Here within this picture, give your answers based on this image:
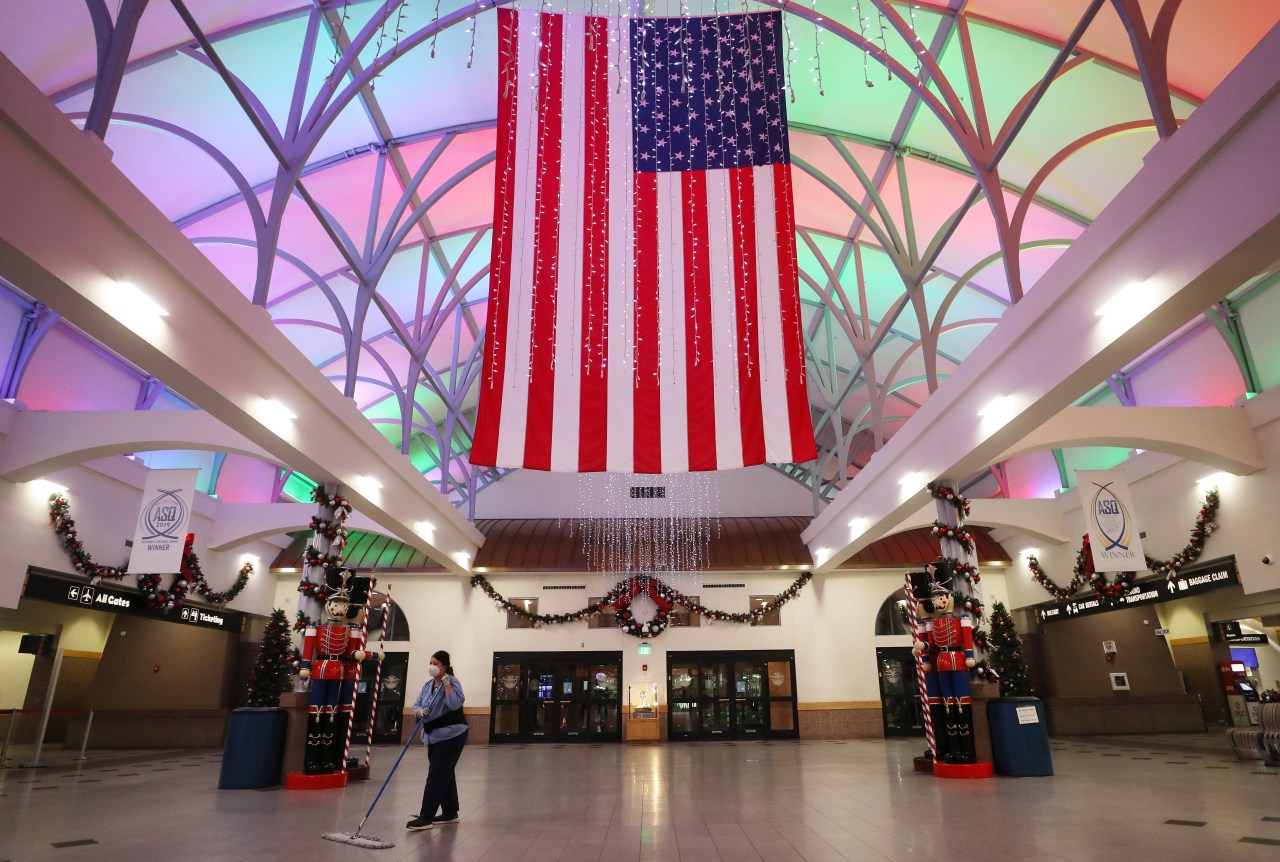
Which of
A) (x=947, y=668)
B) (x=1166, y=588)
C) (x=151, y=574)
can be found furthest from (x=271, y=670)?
(x=1166, y=588)

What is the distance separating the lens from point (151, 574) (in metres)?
13.3

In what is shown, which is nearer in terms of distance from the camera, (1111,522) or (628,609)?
(1111,522)

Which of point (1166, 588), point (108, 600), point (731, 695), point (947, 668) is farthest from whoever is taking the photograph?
point (731, 695)

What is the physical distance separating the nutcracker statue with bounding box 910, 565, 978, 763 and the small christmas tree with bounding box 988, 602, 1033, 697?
676 centimetres

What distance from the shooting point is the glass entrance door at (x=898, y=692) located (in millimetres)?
17953

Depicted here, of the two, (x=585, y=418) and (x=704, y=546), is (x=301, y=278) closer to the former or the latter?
(x=585, y=418)

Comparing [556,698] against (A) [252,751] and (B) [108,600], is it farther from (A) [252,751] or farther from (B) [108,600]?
(A) [252,751]

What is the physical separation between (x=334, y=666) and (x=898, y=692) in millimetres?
13710

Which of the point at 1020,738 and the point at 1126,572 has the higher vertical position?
the point at 1126,572

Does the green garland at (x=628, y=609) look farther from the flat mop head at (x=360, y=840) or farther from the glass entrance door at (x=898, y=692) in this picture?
the flat mop head at (x=360, y=840)

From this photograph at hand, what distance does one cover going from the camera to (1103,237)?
6344 millimetres

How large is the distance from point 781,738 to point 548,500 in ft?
28.6

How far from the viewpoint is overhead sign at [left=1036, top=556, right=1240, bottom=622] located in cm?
1114

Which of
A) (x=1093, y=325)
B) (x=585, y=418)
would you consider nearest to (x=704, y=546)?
(x=585, y=418)
